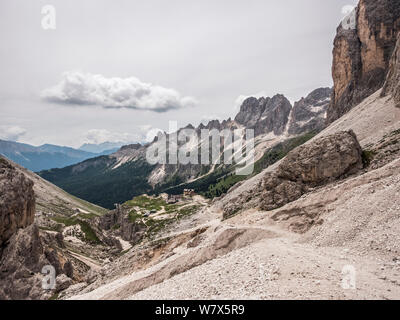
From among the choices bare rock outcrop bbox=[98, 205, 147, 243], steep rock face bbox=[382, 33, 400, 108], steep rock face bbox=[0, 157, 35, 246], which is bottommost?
bare rock outcrop bbox=[98, 205, 147, 243]

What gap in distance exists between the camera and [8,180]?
212 ft

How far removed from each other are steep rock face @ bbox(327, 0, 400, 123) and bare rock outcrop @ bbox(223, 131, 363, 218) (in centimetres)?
10105

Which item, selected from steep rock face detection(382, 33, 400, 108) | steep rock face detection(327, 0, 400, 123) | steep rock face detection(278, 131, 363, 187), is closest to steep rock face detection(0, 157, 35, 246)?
steep rock face detection(278, 131, 363, 187)

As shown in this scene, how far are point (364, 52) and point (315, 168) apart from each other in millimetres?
117697

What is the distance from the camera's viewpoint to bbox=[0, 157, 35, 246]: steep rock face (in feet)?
192

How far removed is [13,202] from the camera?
201 feet

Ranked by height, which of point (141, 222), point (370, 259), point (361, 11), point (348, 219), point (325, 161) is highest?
point (361, 11)

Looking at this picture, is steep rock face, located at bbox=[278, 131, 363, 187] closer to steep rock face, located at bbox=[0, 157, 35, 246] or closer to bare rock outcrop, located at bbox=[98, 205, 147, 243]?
steep rock face, located at bbox=[0, 157, 35, 246]

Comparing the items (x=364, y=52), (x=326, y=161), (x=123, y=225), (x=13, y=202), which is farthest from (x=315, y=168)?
(x=364, y=52)

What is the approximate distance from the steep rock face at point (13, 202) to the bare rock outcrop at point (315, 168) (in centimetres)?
6188

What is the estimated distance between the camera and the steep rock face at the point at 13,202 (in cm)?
5842
